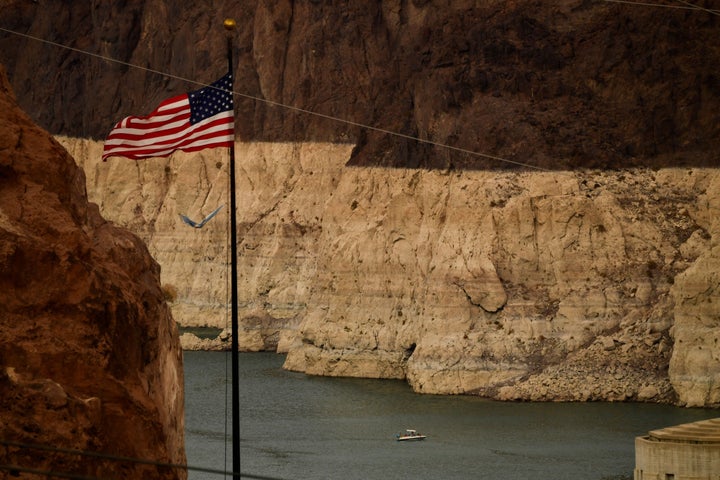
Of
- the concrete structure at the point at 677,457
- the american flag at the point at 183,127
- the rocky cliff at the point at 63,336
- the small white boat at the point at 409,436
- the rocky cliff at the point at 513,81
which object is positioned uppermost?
the rocky cliff at the point at 513,81

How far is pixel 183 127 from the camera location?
2605cm

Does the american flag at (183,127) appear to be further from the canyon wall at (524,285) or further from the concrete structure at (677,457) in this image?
the canyon wall at (524,285)

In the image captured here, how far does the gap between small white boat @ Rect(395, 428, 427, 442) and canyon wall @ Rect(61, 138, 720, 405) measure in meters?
10.9

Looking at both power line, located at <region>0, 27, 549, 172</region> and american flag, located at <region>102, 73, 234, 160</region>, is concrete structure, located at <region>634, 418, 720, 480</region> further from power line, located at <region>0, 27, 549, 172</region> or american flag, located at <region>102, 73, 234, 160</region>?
american flag, located at <region>102, 73, 234, 160</region>

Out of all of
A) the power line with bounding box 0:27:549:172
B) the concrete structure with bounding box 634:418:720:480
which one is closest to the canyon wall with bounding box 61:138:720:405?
the power line with bounding box 0:27:549:172

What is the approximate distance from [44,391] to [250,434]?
46065mm

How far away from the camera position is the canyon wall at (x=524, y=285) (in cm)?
7412

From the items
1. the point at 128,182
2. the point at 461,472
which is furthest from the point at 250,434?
the point at 128,182

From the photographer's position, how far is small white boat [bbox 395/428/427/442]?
62.8 m

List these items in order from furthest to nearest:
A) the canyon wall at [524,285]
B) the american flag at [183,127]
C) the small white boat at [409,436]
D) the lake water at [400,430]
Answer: the canyon wall at [524,285] < the small white boat at [409,436] < the lake water at [400,430] < the american flag at [183,127]

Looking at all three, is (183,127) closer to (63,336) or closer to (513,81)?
(63,336)

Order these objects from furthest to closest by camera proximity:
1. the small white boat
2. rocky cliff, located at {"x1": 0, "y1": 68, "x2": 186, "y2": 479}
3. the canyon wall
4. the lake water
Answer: the canyon wall
the small white boat
the lake water
rocky cliff, located at {"x1": 0, "y1": 68, "x2": 186, "y2": 479}

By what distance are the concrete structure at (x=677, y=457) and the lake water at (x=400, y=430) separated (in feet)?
10.2

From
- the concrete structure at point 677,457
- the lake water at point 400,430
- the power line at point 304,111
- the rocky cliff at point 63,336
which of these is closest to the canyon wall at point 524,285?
the power line at point 304,111
